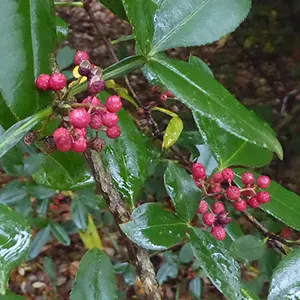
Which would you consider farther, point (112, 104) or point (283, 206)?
point (283, 206)

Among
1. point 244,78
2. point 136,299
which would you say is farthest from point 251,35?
point 136,299

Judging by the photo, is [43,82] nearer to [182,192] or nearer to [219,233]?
[182,192]

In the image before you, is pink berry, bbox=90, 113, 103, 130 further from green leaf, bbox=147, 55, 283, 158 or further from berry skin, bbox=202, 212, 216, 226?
berry skin, bbox=202, 212, 216, 226

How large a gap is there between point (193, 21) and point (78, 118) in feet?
0.76

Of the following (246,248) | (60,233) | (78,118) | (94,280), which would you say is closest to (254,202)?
(246,248)

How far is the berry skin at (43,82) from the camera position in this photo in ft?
1.74

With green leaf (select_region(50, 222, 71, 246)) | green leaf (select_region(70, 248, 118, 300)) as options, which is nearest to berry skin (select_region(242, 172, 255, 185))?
green leaf (select_region(70, 248, 118, 300))

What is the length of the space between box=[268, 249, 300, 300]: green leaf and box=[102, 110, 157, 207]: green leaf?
220 millimetres

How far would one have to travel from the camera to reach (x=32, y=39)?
0.54 metres

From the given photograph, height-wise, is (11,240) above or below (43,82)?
below

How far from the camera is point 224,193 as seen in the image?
827mm

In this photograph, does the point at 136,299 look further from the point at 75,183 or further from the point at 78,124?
the point at 78,124

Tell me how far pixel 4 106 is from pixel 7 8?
4.7 inches

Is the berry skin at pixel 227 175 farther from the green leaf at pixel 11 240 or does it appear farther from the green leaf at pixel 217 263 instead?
the green leaf at pixel 11 240
